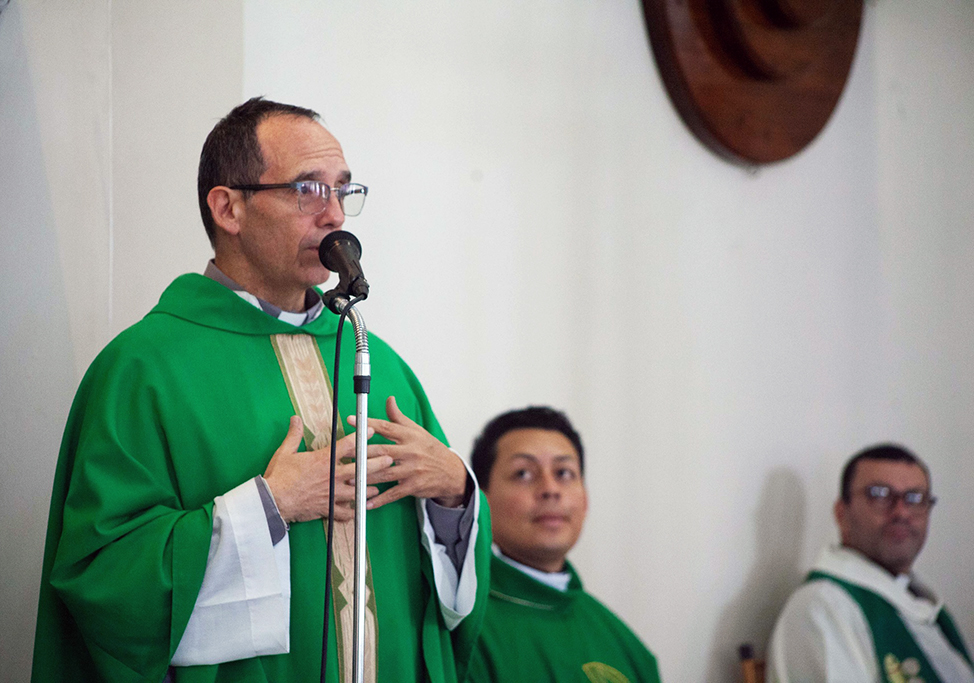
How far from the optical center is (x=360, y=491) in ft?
5.17

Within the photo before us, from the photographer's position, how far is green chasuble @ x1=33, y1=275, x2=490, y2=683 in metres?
1.69

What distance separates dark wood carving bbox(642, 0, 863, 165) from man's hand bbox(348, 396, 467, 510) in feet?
7.47

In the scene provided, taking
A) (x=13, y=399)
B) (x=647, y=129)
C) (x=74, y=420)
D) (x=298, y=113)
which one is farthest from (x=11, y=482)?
(x=647, y=129)

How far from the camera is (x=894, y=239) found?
4.63 metres

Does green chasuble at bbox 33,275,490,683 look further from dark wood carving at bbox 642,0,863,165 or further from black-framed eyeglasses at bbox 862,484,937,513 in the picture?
black-framed eyeglasses at bbox 862,484,937,513

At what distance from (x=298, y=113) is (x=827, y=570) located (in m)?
2.76

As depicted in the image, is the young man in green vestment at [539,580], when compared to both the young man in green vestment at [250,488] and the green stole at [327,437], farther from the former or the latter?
the green stole at [327,437]

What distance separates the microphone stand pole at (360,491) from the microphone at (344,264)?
47 mm

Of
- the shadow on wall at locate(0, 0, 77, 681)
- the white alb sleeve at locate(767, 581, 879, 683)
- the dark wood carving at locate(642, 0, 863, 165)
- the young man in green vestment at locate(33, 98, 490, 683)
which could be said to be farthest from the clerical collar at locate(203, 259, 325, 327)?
the white alb sleeve at locate(767, 581, 879, 683)

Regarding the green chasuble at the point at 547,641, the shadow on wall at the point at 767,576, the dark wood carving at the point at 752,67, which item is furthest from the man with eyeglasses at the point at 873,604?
the dark wood carving at the point at 752,67

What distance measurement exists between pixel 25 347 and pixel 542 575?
156 cm

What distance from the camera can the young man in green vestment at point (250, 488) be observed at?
5.62 feet

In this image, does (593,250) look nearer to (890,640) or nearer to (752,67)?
(752,67)

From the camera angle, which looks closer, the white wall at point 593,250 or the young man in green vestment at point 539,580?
the white wall at point 593,250
